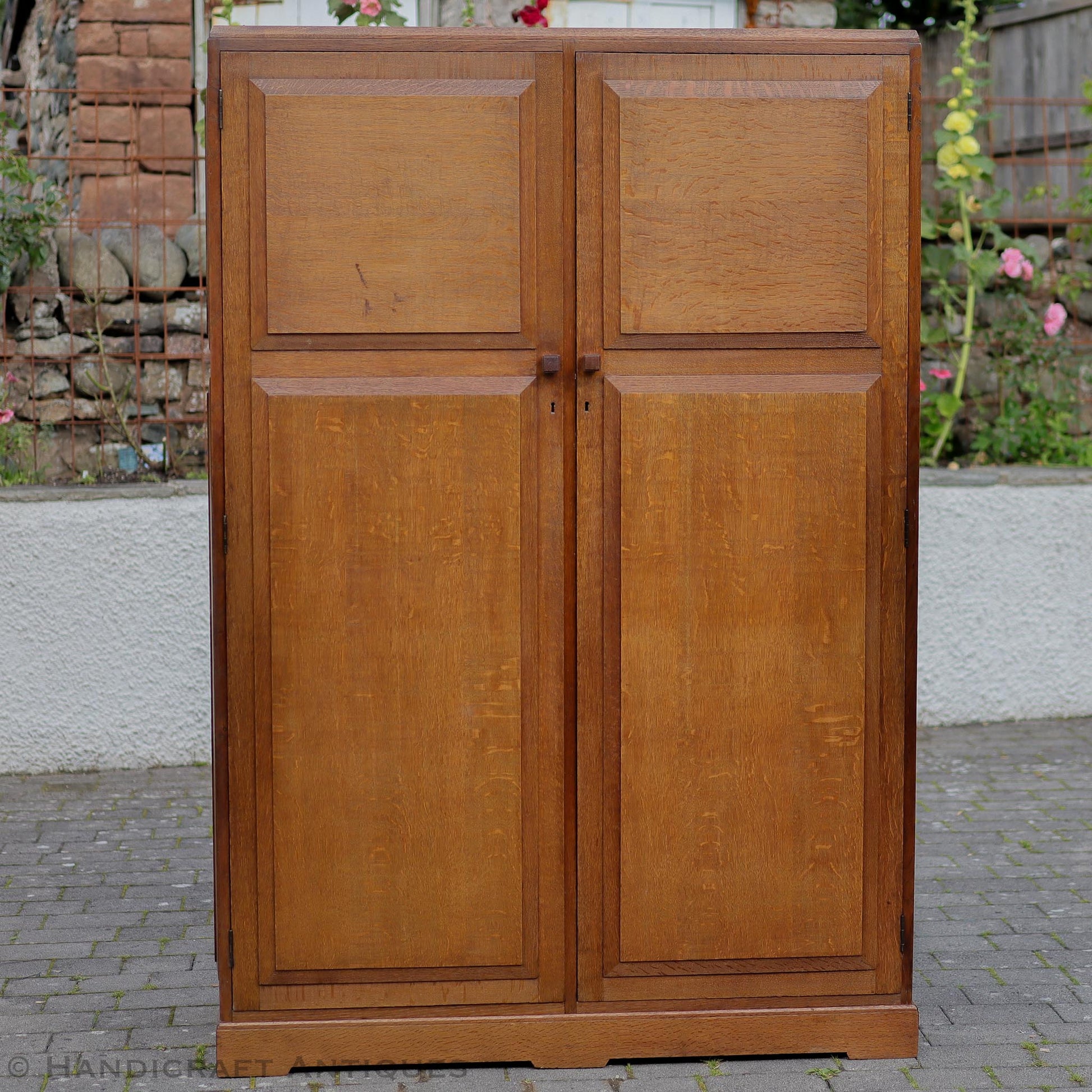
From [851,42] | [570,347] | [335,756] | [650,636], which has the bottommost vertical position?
[335,756]

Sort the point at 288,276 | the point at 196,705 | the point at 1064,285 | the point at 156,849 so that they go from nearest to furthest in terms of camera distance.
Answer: the point at 288,276
the point at 156,849
the point at 196,705
the point at 1064,285

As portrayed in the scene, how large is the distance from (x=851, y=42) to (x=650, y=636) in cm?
136

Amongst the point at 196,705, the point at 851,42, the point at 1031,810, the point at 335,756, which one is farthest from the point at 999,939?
the point at 196,705

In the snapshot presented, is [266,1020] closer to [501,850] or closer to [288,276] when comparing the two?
[501,850]

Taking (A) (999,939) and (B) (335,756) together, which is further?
(A) (999,939)

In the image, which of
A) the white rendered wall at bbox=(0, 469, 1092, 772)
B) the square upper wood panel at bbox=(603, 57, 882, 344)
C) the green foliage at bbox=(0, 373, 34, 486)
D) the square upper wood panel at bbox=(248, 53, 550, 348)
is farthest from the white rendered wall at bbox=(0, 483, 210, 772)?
the square upper wood panel at bbox=(603, 57, 882, 344)

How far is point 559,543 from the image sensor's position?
3326 millimetres

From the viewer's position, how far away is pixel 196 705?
6270 millimetres

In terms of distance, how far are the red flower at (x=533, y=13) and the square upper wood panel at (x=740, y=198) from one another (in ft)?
11.0

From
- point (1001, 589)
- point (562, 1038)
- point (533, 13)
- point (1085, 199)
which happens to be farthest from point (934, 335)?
point (562, 1038)

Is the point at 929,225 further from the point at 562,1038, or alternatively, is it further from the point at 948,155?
the point at 562,1038

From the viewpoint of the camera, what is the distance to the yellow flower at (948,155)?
705cm

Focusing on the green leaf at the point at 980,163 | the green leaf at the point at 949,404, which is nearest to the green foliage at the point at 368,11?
the green leaf at the point at 980,163

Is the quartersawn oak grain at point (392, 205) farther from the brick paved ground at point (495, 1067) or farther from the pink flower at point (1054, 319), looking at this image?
the pink flower at point (1054, 319)
